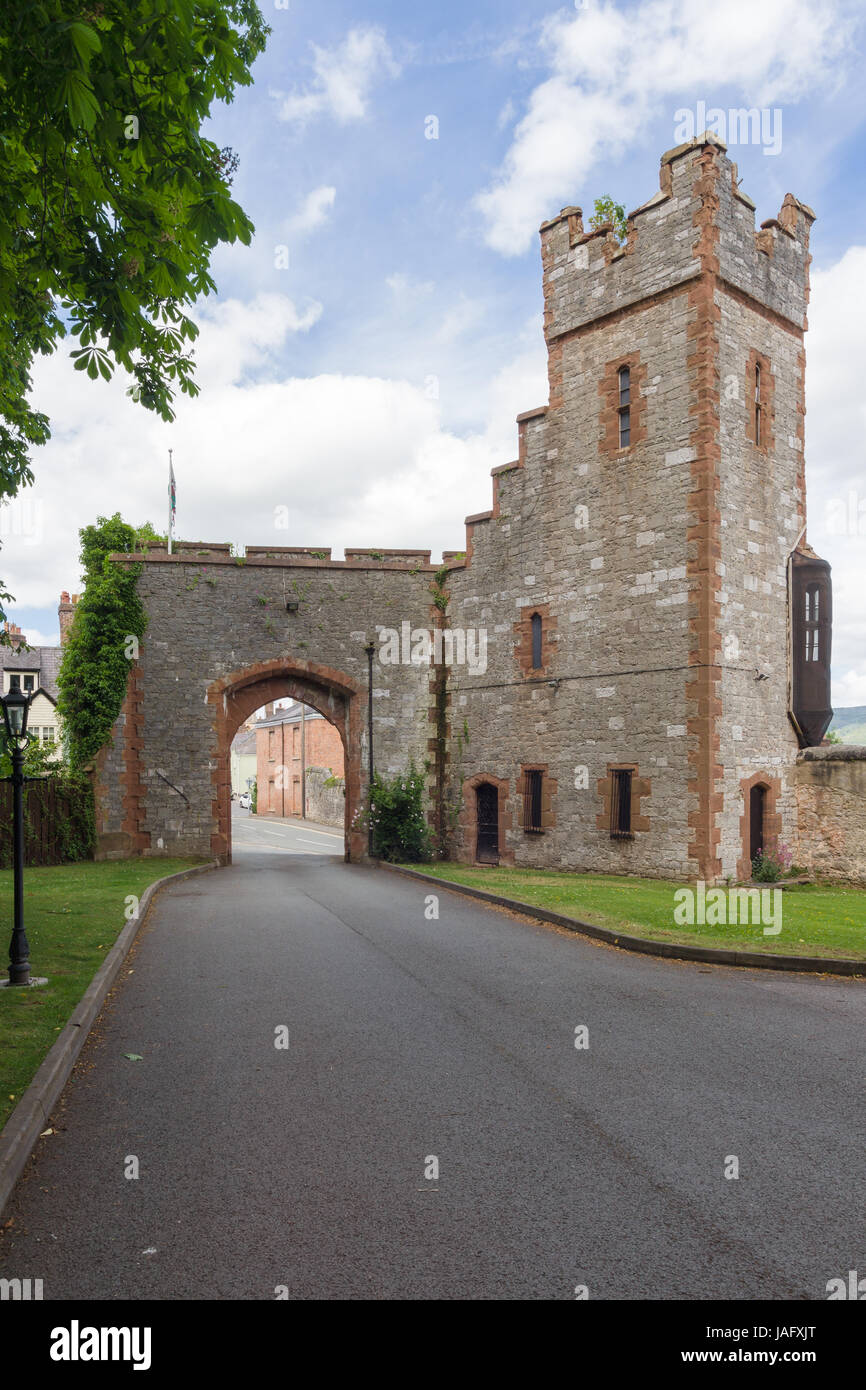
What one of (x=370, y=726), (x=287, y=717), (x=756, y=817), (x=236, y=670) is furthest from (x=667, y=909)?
(x=287, y=717)

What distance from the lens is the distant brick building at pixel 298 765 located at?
50344 millimetres

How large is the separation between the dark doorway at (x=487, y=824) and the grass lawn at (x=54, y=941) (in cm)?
796

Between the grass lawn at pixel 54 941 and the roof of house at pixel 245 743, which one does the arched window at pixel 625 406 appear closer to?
the grass lawn at pixel 54 941

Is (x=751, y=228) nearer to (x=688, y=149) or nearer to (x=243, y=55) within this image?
(x=688, y=149)

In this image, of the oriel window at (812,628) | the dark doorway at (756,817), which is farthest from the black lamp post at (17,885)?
the oriel window at (812,628)

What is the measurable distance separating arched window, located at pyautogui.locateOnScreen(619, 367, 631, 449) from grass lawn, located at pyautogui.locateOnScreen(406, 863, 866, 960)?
32.1 ft

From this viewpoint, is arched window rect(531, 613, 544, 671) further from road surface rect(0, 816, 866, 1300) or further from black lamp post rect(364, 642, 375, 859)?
road surface rect(0, 816, 866, 1300)

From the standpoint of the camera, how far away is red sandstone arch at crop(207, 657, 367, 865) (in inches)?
Result: 941

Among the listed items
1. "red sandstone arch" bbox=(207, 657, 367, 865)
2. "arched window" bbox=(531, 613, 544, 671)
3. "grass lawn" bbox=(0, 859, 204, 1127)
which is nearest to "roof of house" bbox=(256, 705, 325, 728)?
"red sandstone arch" bbox=(207, 657, 367, 865)

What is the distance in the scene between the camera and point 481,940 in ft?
39.3

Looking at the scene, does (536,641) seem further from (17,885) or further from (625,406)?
(17,885)

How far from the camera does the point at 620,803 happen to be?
766 inches

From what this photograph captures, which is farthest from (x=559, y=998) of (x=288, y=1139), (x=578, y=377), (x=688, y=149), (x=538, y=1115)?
(x=688, y=149)
